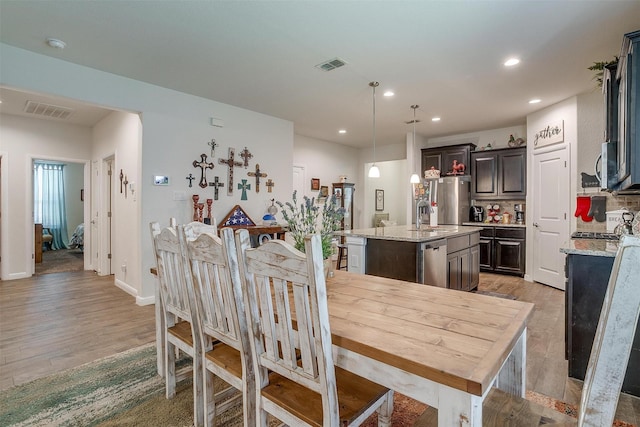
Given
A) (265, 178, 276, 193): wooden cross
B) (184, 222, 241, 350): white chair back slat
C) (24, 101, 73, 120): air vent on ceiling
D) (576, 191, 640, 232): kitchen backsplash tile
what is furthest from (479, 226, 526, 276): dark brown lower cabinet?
(24, 101, 73, 120): air vent on ceiling

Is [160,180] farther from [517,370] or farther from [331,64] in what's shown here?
[517,370]

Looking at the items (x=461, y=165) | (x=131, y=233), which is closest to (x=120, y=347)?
(x=131, y=233)

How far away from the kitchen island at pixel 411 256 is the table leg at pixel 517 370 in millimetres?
1722

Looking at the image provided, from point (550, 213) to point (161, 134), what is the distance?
5.54 metres

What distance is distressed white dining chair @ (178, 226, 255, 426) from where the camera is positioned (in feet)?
4.18

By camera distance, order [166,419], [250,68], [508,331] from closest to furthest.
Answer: [508,331], [166,419], [250,68]

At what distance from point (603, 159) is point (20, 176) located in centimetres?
→ 765

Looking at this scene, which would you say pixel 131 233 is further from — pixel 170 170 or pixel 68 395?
pixel 68 395

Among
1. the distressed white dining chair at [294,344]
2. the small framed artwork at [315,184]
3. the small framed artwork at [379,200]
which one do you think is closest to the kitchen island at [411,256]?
the distressed white dining chair at [294,344]

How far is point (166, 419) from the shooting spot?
175cm

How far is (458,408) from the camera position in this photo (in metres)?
0.85

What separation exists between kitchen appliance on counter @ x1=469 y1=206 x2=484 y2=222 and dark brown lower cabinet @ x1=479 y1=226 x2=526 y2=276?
453mm

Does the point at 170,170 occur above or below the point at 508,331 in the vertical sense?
above

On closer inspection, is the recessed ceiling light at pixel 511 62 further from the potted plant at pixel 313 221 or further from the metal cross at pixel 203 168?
the metal cross at pixel 203 168
